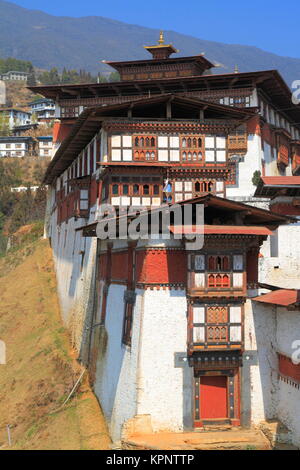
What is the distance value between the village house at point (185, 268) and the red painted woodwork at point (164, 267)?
0.04 meters

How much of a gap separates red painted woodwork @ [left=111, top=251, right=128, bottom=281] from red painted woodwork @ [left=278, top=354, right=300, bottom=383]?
279 inches

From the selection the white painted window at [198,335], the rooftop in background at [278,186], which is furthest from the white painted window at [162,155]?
the white painted window at [198,335]

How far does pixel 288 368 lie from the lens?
2223cm

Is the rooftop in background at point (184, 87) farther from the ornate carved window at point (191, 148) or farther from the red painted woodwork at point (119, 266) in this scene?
the red painted woodwork at point (119, 266)

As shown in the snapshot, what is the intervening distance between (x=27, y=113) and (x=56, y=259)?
440ft

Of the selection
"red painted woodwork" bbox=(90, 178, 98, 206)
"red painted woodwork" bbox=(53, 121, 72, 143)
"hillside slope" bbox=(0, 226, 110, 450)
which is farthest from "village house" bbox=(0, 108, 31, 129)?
"red painted woodwork" bbox=(90, 178, 98, 206)

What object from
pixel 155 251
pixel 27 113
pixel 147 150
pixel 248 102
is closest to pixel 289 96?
pixel 248 102

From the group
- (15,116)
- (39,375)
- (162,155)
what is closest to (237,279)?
(162,155)

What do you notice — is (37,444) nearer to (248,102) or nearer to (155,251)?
(155,251)

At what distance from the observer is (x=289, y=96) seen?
5119 centimetres

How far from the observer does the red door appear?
2259 centimetres

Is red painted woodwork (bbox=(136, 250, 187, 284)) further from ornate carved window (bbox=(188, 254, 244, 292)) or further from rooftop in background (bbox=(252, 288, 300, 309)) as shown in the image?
rooftop in background (bbox=(252, 288, 300, 309))

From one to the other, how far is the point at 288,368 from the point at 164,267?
563 cm

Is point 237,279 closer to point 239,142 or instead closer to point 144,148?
point 144,148
